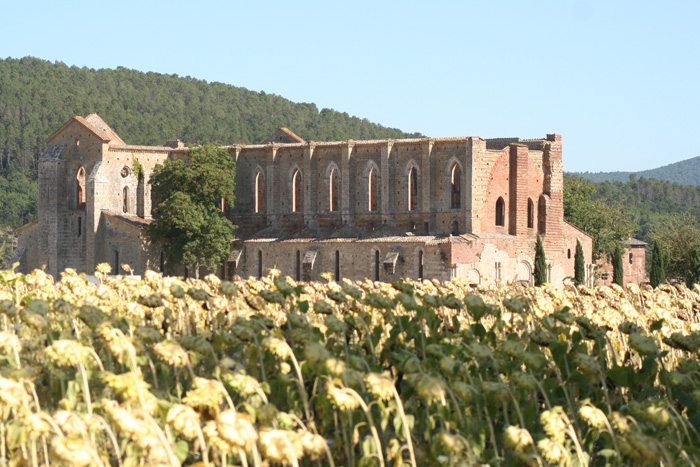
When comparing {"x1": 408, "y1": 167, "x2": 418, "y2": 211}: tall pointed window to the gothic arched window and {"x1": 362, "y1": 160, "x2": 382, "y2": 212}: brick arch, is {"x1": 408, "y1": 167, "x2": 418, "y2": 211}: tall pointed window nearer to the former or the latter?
{"x1": 362, "y1": 160, "x2": 382, "y2": 212}: brick arch

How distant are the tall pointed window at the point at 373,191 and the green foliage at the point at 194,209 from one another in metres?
6.54

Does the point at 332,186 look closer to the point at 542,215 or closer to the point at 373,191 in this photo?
the point at 373,191

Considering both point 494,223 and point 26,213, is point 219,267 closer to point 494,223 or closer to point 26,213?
point 494,223

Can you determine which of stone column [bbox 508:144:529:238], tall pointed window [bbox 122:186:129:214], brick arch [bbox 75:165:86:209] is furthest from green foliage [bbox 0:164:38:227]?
stone column [bbox 508:144:529:238]

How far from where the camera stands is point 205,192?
47.5 meters

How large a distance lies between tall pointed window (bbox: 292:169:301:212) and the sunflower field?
121 ft

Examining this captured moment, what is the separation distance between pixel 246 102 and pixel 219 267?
76.8 m

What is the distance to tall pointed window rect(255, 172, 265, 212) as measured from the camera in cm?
5200

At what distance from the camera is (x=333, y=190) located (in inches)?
1992

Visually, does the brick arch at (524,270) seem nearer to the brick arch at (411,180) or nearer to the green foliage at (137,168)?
the brick arch at (411,180)

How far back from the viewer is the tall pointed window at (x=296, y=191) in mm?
51091

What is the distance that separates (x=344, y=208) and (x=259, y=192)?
227 inches

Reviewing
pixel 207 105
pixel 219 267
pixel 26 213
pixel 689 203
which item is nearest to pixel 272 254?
pixel 219 267

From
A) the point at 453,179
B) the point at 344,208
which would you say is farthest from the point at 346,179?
the point at 453,179
